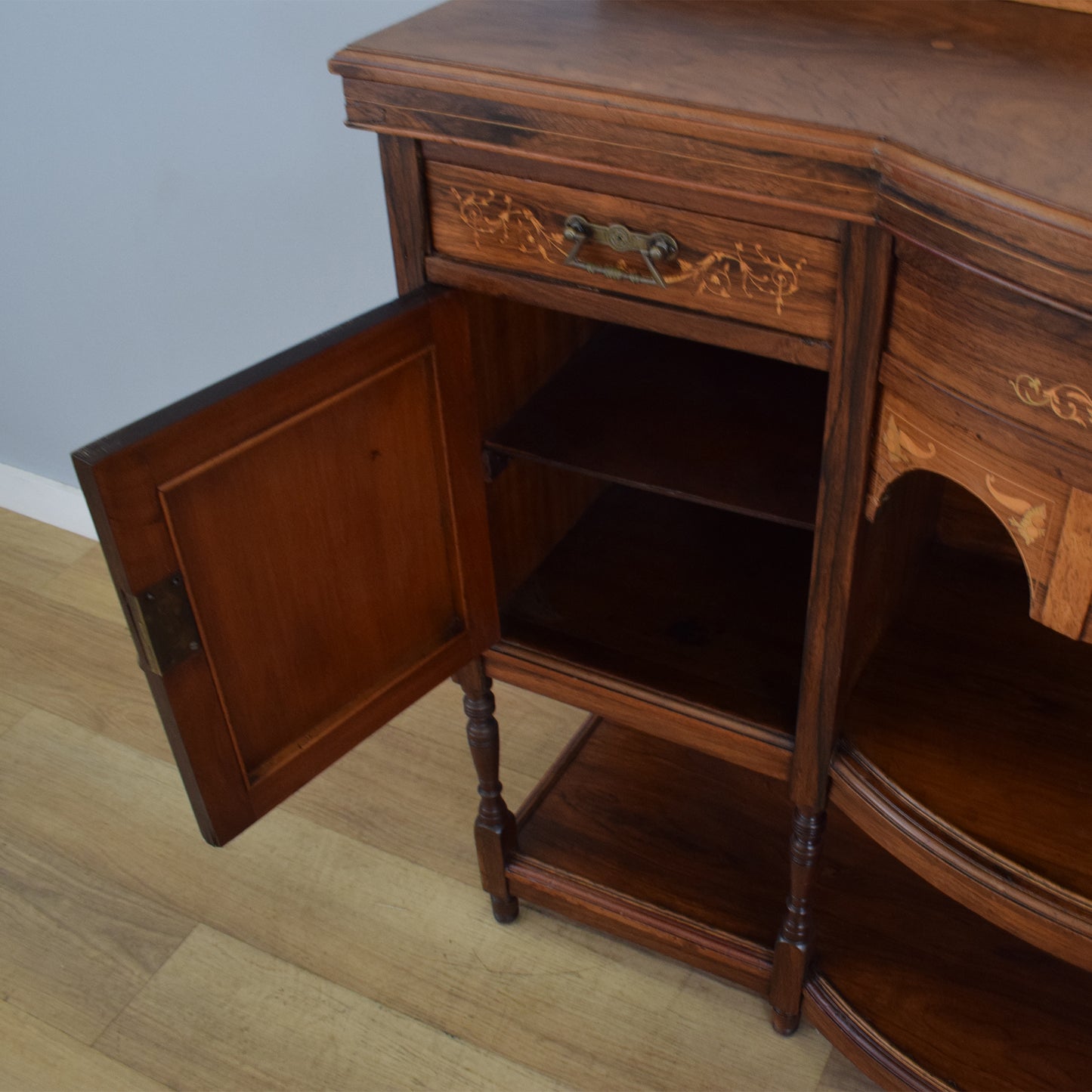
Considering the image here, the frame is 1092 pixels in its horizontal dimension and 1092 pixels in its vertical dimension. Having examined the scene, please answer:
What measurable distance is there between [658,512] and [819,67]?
1.91 feet

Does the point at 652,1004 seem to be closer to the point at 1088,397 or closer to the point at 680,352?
the point at 680,352

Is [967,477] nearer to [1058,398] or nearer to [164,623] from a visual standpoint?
[1058,398]

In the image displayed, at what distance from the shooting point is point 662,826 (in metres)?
1.37

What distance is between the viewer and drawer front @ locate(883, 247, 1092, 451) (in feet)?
2.17

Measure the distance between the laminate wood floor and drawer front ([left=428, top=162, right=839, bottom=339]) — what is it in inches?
31.8

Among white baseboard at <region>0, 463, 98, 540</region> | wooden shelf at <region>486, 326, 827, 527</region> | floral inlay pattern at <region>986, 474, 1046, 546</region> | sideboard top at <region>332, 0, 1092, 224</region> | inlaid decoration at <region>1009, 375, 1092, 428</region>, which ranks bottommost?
white baseboard at <region>0, 463, 98, 540</region>

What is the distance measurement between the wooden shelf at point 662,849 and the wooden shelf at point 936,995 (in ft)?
0.24

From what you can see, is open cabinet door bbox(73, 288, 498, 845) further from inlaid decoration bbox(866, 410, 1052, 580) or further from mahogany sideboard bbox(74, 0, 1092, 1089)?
inlaid decoration bbox(866, 410, 1052, 580)

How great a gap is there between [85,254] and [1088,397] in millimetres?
1417

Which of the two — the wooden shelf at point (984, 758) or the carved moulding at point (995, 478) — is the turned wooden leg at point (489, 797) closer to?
the wooden shelf at point (984, 758)

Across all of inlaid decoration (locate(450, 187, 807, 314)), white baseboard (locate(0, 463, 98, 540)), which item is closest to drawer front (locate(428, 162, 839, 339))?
inlaid decoration (locate(450, 187, 807, 314))

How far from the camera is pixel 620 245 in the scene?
2.75ft

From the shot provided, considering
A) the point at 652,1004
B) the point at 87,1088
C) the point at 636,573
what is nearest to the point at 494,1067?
the point at 652,1004

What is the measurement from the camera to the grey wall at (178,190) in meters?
1.37
